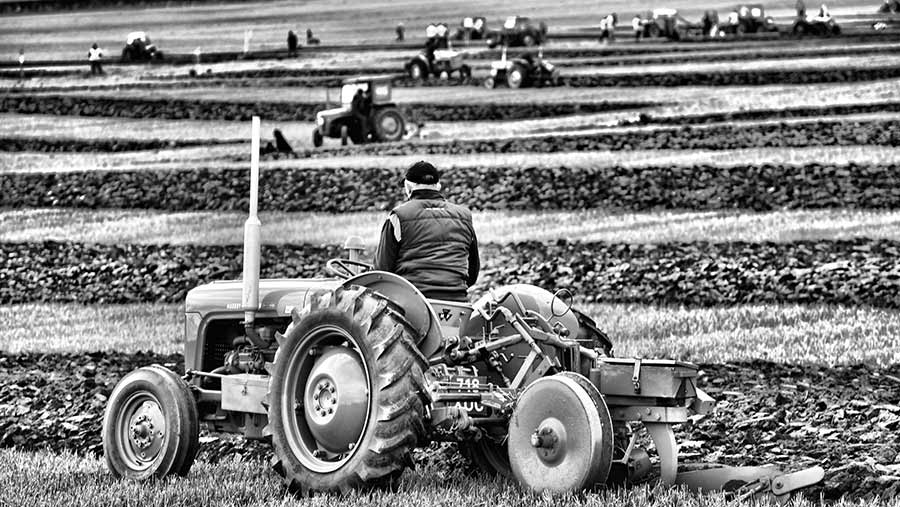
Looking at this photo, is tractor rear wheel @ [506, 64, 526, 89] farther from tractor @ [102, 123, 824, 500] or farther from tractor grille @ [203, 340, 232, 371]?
tractor @ [102, 123, 824, 500]

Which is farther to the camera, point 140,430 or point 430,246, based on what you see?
point 140,430

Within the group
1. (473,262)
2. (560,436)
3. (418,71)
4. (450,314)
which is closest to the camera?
(560,436)

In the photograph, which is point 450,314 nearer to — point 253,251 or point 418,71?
point 253,251

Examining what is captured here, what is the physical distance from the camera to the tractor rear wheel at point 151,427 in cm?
854

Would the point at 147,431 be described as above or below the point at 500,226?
above

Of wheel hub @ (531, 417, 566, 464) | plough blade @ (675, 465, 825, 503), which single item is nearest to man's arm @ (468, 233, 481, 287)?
wheel hub @ (531, 417, 566, 464)

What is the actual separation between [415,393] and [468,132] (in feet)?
101

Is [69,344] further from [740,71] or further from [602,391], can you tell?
[740,71]

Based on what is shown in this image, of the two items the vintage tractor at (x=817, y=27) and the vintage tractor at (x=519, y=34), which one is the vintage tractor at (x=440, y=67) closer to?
the vintage tractor at (x=519, y=34)

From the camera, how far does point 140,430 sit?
8758mm

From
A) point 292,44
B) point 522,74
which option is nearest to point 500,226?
point 522,74

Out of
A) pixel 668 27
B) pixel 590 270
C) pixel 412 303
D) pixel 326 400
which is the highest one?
pixel 668 27

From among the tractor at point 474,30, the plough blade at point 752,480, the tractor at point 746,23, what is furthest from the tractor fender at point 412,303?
the tractor at point 474,30

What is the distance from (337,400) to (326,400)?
14cm
